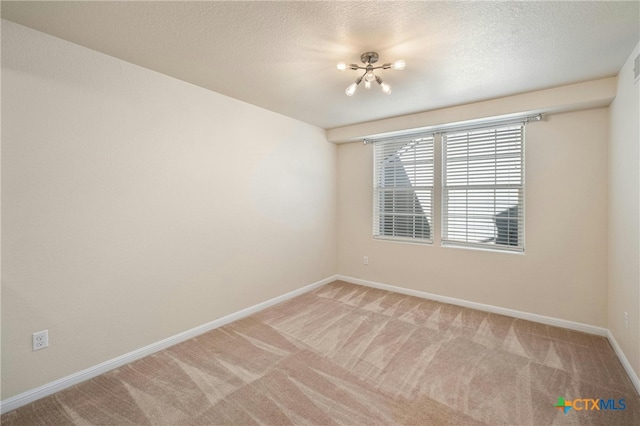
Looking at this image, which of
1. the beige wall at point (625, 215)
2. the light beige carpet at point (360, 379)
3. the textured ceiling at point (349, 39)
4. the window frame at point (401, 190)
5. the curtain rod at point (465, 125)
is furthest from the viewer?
the window frame at point (401, 190)

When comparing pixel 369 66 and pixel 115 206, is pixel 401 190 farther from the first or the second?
pixel 115 206

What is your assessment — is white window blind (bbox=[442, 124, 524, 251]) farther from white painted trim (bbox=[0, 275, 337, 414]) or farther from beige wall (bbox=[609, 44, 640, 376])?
white painted trim (bbox=[0, 275, 337, 414])

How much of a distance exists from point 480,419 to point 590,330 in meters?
2.14

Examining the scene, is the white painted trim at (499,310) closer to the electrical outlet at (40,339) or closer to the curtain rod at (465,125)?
the curtain rod at (465,125)

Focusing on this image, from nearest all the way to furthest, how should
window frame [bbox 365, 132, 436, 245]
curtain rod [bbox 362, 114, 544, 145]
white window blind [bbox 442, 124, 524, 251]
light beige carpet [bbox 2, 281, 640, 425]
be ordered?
light beige carpet [bbox 2, 281, 640, 425] < curtain rod [bbox 362, 114, 544, 145] < white window blind [bbox 442, 124, 524, 251] < window frame [bbox 365, 132, 436, 245]

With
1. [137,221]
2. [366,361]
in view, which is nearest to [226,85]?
[137,221]

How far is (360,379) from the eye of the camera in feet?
7.25

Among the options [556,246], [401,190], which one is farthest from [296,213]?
[556,246]

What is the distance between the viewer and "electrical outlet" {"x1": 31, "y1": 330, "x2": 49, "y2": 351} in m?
1.98

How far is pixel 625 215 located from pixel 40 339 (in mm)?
4626

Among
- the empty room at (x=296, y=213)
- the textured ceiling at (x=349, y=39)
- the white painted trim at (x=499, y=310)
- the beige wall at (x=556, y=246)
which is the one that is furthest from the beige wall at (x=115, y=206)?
the beige wall at (x=556, y=246)

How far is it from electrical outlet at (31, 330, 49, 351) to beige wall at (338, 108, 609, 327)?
4.03 meters

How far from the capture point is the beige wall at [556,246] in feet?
9.62

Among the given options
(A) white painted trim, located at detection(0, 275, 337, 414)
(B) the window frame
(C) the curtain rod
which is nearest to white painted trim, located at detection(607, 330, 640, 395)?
(B) the window frame
